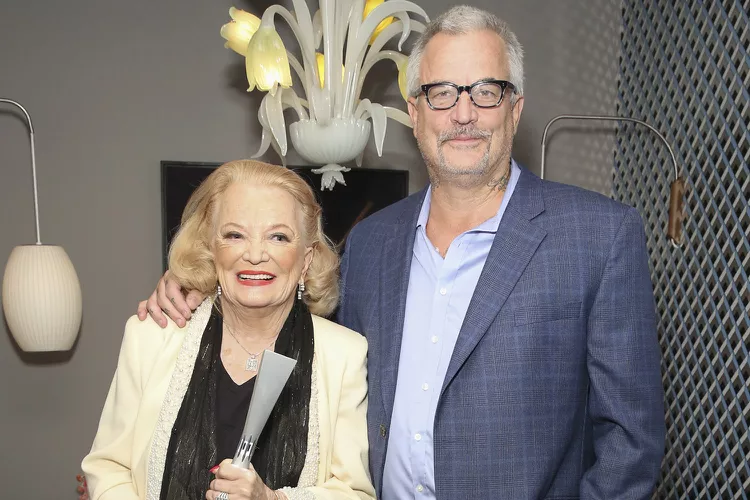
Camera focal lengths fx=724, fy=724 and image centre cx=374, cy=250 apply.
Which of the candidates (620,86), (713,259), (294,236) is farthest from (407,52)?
(294,236)

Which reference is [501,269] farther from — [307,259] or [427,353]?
[307,259]

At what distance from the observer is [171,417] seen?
1472 millimetres

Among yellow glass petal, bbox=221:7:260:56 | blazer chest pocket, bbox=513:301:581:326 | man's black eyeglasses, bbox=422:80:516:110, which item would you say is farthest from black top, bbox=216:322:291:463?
yellow glass petal, bbox=221:7:260:56

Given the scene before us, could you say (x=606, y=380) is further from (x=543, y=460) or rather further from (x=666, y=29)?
(x=666, y=29)

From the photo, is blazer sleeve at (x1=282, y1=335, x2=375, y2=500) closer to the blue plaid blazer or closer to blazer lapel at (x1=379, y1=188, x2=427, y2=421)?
blazer lapel at (x1=379, y1=188, x2=427, y2=421)

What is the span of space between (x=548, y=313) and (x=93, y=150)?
2.08 m

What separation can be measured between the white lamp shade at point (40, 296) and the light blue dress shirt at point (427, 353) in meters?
1.47

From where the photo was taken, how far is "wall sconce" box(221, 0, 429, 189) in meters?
2.54

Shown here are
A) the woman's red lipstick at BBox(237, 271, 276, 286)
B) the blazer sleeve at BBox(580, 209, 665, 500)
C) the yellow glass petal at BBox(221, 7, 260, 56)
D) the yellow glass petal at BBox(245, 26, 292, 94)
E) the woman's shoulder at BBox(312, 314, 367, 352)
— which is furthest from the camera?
the yellow glass petal at BBox(221, 7, 260, 56)

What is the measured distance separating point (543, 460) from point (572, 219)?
480 millimetres

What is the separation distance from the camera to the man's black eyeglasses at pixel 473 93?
151 cm

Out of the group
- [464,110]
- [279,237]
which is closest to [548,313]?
[464,110]

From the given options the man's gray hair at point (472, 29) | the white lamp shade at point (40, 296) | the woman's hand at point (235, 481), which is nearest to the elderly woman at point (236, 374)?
the woman's hand at point (235, 481)

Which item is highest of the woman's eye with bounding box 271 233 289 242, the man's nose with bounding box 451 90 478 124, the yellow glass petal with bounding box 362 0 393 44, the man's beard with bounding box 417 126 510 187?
the yellow glass petal with bounding box 362 0 393 44
